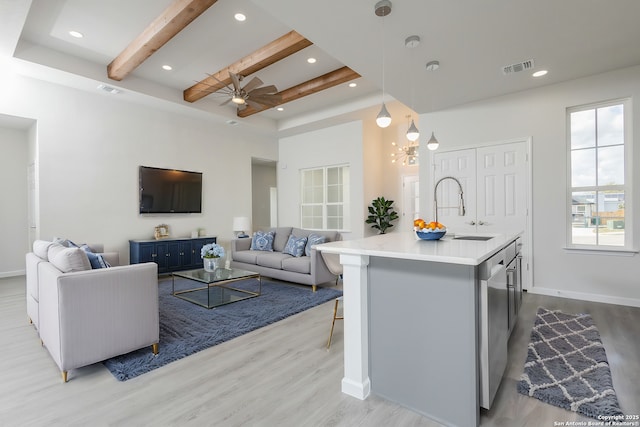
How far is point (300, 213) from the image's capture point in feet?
25.7

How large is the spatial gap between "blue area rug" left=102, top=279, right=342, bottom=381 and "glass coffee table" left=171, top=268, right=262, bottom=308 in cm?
8

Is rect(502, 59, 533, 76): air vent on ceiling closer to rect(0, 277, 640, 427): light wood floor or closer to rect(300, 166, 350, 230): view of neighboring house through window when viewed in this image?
rect(0, 277, 640, 427): light wood floor

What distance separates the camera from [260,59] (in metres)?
4.32

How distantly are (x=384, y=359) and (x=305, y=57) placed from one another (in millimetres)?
4229

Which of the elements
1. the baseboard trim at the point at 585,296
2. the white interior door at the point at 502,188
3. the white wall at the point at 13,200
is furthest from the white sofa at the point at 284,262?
the white wall at the point at 13,200

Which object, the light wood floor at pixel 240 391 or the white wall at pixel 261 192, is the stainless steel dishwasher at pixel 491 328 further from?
the white wall at pixel 261 192

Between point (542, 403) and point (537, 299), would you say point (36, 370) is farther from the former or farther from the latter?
point (537, 299)

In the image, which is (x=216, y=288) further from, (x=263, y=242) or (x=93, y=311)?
(x=93, y=311)

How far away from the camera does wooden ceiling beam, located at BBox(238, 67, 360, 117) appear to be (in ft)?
15.9

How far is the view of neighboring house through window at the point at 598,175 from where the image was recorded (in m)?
3.89

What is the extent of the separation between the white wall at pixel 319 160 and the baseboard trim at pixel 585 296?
132 inches

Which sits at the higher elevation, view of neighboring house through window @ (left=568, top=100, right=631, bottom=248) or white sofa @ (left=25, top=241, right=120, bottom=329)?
view of neighboring house through window @ (left=568, top=100, right=631, bottom=248)

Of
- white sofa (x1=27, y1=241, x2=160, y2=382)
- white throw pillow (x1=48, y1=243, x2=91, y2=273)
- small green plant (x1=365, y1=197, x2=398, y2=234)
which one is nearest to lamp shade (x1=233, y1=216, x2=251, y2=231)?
small green plant (x1=365, y1=197, x2=398, y2=234)

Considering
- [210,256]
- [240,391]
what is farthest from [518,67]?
[210,256]
